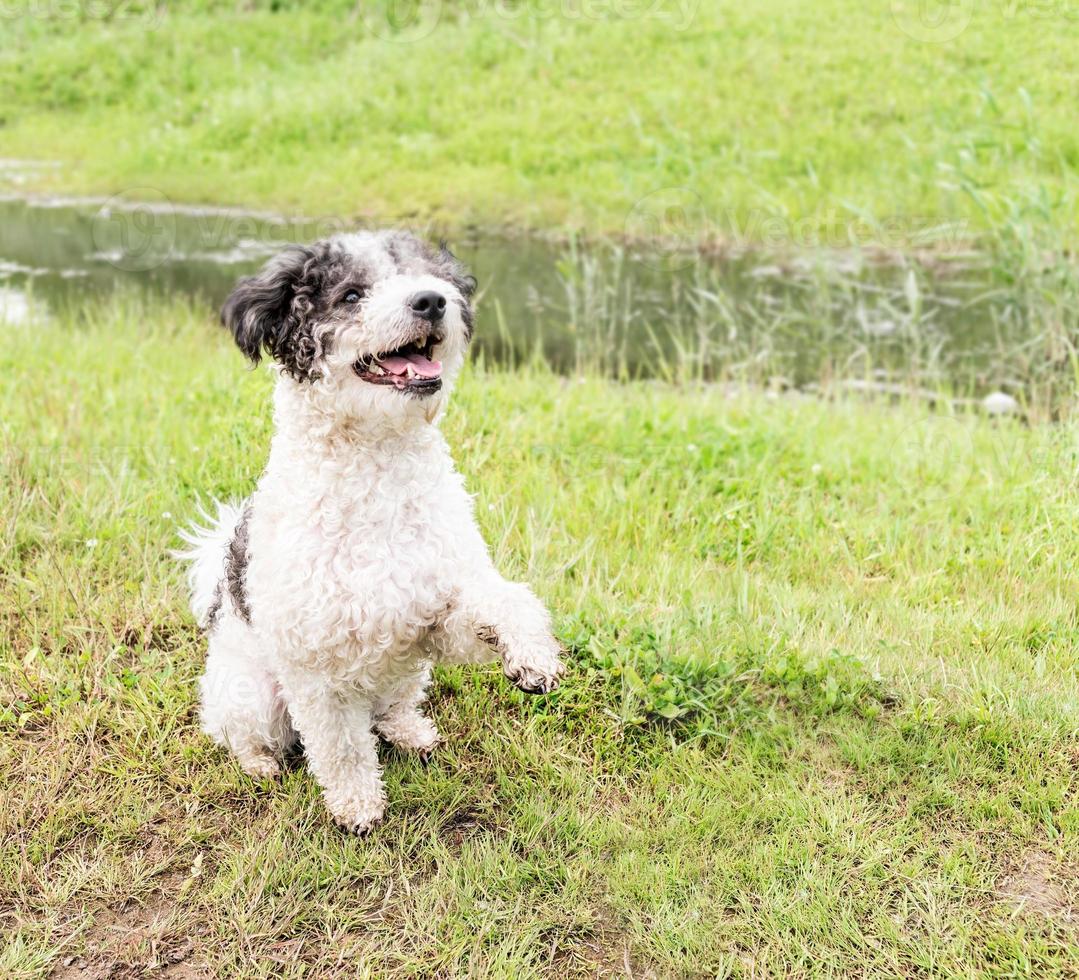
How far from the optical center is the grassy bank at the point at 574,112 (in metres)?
13.3

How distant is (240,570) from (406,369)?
3.21ft

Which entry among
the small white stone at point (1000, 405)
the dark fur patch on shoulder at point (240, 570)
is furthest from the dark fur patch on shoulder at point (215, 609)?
the small white stone at point (1000, 405)

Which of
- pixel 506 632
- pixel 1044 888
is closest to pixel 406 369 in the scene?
pixel 506 632

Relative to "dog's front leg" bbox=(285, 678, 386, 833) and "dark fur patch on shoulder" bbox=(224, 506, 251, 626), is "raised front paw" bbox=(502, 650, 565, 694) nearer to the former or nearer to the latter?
"dog's front leg" bbox=(285, 678, 386, 833)

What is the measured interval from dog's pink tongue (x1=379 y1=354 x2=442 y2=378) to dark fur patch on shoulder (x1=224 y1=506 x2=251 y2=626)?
0.83 metres

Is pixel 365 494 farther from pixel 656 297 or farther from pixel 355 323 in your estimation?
pixel 656 297

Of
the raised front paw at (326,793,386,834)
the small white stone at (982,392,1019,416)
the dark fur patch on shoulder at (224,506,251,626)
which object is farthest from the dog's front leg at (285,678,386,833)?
the small white stone at (982,392,1019,416)

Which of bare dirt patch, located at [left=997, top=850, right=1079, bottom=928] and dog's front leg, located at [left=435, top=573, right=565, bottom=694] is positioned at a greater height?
dog's front leg, located at [left=435, top=573, right=565, bottom=694]

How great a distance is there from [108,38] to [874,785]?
73.9 feet

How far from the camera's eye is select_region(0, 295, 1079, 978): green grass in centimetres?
288

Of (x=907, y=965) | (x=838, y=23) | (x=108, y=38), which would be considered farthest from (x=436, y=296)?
(x=108, y=38)

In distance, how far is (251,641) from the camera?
3.31m

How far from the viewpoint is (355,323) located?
108 inches

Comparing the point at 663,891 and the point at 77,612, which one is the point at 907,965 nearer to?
the point at 663,891
